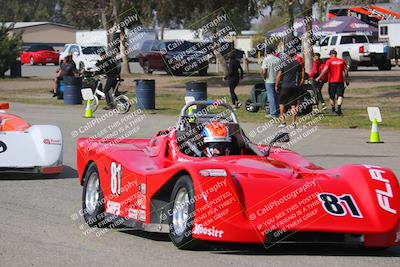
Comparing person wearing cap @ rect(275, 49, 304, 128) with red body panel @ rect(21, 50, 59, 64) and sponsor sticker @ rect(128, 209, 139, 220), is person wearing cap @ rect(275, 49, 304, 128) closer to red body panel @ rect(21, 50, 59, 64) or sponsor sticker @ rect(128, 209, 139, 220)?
sponsor sticker @ rect(128, 209, 139, 220)

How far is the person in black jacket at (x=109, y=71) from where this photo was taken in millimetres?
27625

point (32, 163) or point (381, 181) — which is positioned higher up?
point (381, 181)

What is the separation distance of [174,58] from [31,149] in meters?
36.2

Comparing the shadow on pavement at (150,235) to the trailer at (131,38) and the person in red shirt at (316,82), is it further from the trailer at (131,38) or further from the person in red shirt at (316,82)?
the trailer at (131,38)

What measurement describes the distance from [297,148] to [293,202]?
10.4 meters

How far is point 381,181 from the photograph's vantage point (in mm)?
8750

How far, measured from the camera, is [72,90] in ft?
103

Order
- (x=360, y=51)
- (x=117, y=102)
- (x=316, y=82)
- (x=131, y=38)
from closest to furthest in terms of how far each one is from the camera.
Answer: (x=316, y=82) < (x=117, y=102) < (x=360, y=51) < (x=131, y=38)

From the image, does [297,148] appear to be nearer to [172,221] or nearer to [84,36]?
[172,221]

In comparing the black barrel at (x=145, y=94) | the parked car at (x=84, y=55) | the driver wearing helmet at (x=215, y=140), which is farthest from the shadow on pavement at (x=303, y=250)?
the parked car at (x=84, y=55)

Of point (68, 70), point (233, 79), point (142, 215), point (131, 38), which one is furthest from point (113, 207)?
point (131, 38)

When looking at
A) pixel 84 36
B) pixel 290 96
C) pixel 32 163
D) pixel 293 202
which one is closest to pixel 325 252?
pixel 293 202

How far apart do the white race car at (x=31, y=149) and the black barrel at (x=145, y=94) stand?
47.2ft

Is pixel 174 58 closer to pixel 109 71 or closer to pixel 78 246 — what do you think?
pixel 109 71
